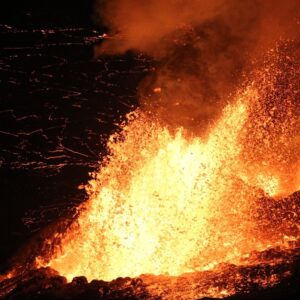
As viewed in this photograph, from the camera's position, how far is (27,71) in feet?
53.7

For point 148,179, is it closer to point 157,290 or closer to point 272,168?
point 272,168

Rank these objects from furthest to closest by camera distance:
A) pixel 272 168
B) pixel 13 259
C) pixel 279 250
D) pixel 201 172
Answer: pixel 272 168 → pixel 201 172 → pixel 13 259 → pixel 279 250

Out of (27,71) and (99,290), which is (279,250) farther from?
(27,71)

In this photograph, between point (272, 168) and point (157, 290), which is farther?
point (272, 168)

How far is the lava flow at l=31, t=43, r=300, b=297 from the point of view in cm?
902

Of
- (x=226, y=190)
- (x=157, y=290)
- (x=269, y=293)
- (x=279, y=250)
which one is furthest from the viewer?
(x=226, y=190)

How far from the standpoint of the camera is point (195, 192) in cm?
1220

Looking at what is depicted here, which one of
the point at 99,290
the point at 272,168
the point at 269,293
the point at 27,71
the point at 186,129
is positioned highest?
the point at 27,71

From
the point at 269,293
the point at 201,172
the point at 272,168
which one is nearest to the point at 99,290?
the point at 269,293

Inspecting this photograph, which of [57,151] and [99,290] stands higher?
[57,151]

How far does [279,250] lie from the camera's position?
7.00 m

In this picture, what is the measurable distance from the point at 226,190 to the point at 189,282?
474cm

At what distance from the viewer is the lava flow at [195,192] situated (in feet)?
29.6

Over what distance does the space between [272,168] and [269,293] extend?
31.5ft
